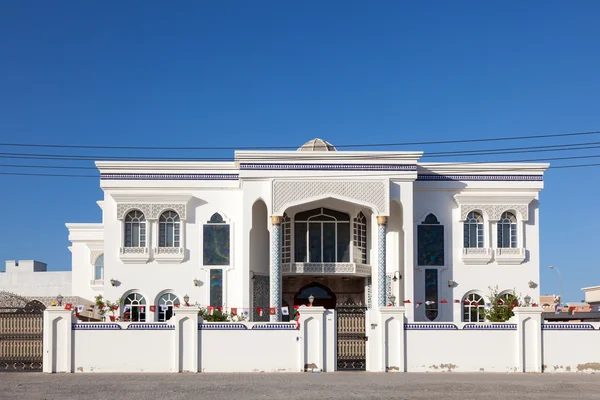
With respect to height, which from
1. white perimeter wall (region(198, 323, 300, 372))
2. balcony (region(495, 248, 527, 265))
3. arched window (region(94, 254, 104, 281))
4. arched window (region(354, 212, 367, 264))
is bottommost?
white perimeter wall (region(198, 323, 300, 372))

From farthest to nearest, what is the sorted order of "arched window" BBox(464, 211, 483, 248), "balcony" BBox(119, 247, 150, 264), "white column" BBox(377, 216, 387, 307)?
"arched window" BBox(464, 211, 483, 248), "balcony" BBox(119, 247, 150, 264), "white column" BBox(377, 216, 387, 307)

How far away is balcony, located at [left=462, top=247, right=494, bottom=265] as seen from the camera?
29.0 meters

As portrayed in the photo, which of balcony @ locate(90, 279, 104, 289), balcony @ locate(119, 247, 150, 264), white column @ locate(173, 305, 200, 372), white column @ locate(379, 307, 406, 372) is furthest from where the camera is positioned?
balcony @ locate(90, 279, 104, 289)

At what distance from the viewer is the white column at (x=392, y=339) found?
65.4 ft

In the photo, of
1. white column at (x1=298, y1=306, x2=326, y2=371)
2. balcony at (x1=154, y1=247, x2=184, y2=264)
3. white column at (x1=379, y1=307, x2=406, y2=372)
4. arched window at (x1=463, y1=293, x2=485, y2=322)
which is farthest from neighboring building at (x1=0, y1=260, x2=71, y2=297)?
white column at (x1=379, y1=307, x2=406, y2=372)

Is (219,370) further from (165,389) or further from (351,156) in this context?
(351,156)

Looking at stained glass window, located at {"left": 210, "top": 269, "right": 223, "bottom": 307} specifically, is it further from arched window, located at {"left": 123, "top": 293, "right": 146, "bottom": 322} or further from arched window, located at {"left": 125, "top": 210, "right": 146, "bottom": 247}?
arched window, located at {"left": 125, "top": 210, "right": 146, "bottom": 247}

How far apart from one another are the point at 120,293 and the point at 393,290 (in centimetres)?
902

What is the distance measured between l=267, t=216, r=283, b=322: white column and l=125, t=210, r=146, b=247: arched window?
4.61 m

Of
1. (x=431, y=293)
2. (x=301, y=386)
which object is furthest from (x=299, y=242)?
(x=301, y=386)

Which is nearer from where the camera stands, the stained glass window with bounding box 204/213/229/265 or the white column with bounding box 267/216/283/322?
the white column with bounding box 267/216/283/322

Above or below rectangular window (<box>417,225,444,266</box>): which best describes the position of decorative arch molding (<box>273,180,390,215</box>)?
above

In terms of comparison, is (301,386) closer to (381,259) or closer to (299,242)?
(381,259)

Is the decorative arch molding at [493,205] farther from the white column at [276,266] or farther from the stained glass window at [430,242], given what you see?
the white column at [276,266]
